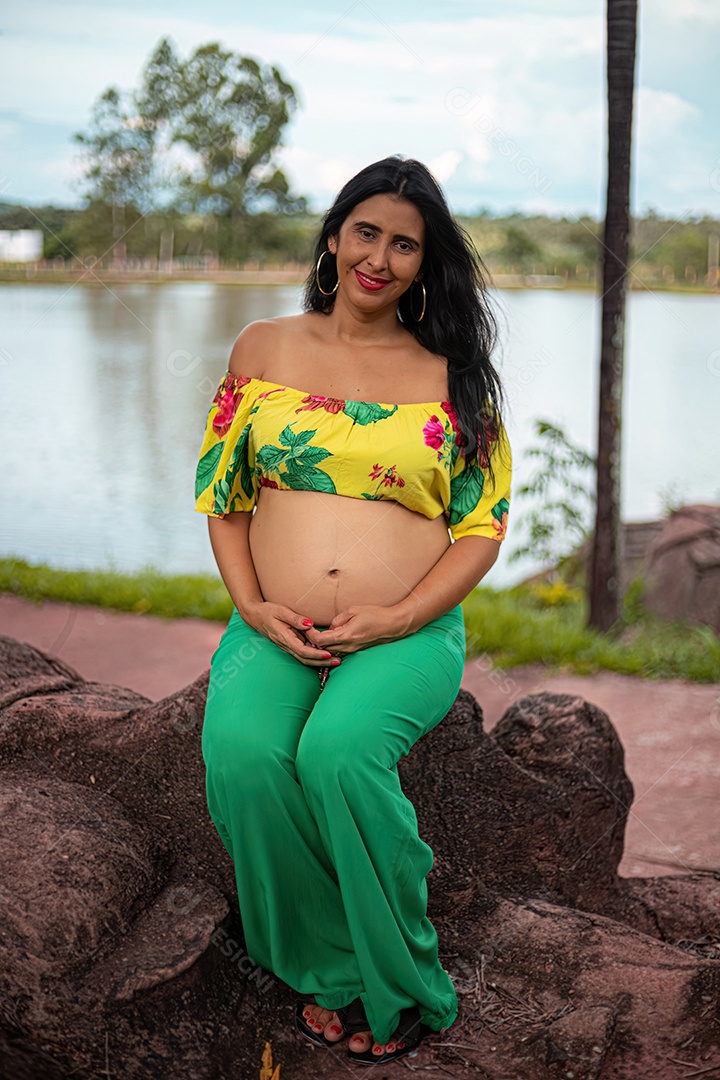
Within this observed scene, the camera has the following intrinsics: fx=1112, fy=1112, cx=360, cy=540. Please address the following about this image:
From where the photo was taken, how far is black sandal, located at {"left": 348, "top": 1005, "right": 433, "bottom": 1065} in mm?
1949

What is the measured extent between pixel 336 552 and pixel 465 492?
0.33 metres

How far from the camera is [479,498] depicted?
7.66 ft

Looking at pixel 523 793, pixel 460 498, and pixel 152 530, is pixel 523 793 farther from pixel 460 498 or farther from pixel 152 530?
pixel 152 530

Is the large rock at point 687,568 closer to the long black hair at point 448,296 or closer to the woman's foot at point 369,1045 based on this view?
the long black hair at point 448,296

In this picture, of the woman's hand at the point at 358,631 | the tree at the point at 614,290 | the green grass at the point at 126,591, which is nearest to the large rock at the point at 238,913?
the woman's hand at the point at 358,631

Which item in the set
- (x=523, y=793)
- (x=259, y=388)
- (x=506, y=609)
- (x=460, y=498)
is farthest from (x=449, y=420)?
(x=506, y=609)

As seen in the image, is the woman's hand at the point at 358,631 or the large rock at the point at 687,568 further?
the large rock at the point at 687,568

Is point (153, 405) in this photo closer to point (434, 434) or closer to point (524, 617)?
point (524, 617)

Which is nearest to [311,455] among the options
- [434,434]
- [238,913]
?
[434,434]

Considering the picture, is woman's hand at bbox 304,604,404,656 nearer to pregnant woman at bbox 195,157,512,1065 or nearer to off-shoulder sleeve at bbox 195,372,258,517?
pregnant woman at bbox 195,157,512,1065

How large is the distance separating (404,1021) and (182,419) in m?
9.50

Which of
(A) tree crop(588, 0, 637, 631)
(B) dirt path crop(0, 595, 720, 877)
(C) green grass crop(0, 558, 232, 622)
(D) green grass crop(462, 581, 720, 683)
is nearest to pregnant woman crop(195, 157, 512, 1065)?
(B) dirt path crop(0, 595, 720, 877)

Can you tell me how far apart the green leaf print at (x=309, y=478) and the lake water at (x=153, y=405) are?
538 mm

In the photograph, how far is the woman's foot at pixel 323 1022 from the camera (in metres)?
1.98
